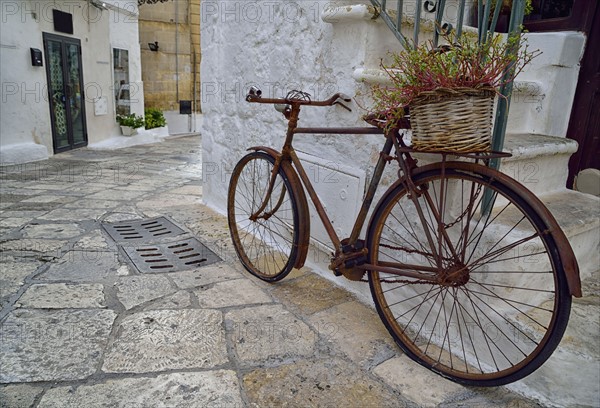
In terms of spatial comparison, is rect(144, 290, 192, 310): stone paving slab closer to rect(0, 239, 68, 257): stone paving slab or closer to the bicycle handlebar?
rect(0, 239, 68, 257): stone paving slab

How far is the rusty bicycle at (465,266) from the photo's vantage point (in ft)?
4.37

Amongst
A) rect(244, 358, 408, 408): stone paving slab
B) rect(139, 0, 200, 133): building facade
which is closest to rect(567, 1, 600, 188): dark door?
rect(244, 358, 408, 408): stone paving slab

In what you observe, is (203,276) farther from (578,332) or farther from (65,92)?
(65,92)

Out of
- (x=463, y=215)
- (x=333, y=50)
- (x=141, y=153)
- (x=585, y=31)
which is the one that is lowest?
(x=141, y=153)

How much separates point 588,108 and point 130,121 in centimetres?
858

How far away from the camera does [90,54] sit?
8.12 m

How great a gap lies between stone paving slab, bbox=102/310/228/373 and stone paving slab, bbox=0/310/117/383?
76 mm

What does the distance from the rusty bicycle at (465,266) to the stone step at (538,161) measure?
0.19 meters

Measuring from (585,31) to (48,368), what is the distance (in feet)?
10.8

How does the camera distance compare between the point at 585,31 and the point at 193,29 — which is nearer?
Result: the point at 585,31

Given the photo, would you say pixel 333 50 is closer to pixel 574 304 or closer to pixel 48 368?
pixel 574 304

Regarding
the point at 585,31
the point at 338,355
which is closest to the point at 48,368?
the point at 338,355

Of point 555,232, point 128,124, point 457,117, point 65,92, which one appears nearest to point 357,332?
point 555,232

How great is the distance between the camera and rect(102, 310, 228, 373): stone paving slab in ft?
5.24
